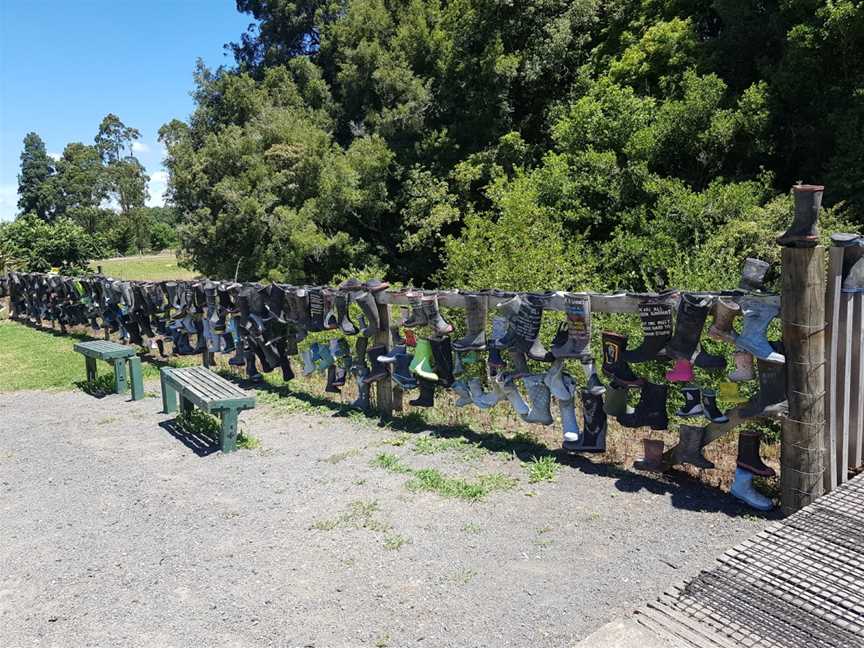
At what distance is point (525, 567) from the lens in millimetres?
3500

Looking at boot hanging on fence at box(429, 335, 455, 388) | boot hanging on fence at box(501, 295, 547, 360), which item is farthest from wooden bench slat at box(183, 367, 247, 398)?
boot hanging on fence at box(501, 295, 547, 360)

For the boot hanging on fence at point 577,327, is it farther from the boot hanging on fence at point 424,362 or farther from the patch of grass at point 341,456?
the patch of grass at point 341,456

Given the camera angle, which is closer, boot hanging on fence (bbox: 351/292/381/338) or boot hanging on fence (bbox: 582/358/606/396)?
boot hanging on fence (bbox: 582/358/606/396)

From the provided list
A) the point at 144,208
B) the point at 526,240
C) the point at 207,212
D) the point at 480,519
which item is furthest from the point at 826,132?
the point at 144,208

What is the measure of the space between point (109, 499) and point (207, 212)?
19.1 m

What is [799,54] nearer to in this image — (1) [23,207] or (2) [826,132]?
(2) [826,132]

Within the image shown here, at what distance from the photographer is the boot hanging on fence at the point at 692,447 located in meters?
4.21

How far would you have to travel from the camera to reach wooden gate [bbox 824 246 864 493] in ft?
12.3

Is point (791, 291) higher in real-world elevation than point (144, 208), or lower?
lower

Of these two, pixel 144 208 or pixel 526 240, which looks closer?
pixel 526 240

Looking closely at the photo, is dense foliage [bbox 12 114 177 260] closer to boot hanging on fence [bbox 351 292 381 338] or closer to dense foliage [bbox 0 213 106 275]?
dense foliage [bbox 0 213 106 275]

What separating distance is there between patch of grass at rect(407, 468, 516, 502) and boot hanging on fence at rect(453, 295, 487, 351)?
115 centimetres

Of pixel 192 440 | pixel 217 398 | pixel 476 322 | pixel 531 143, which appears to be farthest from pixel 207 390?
pixel 531 143

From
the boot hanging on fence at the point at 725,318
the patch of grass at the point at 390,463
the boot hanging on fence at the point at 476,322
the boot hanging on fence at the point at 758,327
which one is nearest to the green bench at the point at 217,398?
the patch of grass at the point at 390,463
